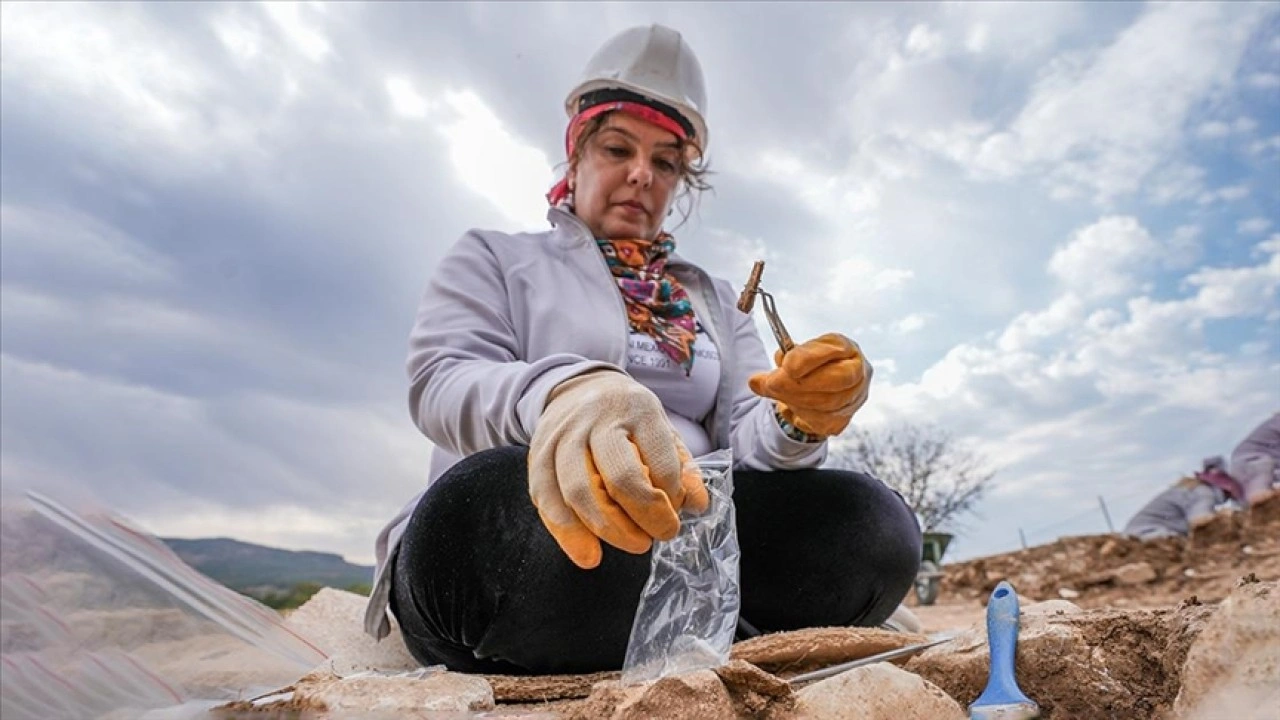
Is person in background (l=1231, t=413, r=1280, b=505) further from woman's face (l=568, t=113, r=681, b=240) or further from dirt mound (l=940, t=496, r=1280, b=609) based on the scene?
woman's face (l=568, t=113, r=681, b=240)

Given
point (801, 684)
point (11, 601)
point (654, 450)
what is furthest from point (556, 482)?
point (11, 601)

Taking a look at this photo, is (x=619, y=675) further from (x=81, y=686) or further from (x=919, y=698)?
(x=81, y=686)

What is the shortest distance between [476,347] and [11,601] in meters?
0.87

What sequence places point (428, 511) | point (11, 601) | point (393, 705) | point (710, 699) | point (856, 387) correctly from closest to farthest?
point (11, 601) → point (710, 699) → point (393, 705) → point (428, 511) → point (856, 387)

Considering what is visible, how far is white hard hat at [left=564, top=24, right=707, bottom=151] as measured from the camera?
67.0 inches

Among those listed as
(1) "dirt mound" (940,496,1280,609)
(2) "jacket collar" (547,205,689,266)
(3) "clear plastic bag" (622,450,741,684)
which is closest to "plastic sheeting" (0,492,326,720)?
(3) "clear plastic bag" (622,450,741,684)

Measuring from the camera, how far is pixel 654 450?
0.96 m

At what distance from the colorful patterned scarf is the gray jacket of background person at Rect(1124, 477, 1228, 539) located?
6.22 m

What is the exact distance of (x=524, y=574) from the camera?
3.89 feet

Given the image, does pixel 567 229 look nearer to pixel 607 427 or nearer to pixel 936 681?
pixel 607 427

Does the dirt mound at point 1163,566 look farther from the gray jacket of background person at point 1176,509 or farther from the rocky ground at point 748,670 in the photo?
the rocky ground at point 748,670

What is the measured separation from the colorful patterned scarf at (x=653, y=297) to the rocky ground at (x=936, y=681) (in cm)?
57

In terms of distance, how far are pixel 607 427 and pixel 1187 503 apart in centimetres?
719

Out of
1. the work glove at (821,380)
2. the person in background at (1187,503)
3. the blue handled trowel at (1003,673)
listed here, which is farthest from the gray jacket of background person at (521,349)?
the person in background at (1187,503)
